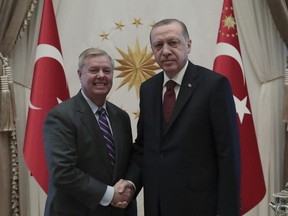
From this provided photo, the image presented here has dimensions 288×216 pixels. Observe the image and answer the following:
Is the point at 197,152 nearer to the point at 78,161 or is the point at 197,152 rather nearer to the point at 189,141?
the point at 189,141

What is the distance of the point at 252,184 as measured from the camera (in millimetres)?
2736

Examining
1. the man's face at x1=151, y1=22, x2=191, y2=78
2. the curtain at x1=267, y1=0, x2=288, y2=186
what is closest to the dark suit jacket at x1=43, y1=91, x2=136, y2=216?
the man's face at x1=151, y1=22, x2=191, y2=78

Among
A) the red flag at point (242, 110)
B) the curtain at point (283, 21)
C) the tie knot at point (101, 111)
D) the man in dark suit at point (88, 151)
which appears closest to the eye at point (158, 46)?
the man in dark suit at point (88, 151)

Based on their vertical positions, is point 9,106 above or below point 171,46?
below

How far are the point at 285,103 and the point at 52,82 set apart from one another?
1629mm

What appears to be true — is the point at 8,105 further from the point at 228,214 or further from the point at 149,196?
the point at 228,214

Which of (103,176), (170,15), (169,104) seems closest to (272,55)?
(170,15)

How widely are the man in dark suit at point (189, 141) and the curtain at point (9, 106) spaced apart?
1376 mm

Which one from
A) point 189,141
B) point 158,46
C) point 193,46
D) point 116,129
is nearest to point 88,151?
point 116,129

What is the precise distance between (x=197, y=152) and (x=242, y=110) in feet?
3.83

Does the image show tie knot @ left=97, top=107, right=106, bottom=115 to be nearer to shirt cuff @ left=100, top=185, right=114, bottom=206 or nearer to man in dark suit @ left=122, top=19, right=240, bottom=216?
man in dark suit @ left=122, top=19, right=240, bottom=216

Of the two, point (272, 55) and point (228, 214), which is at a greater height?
point (272, 55)

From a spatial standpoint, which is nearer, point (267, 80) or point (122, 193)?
point (122, 193)

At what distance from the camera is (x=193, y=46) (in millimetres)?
3082
